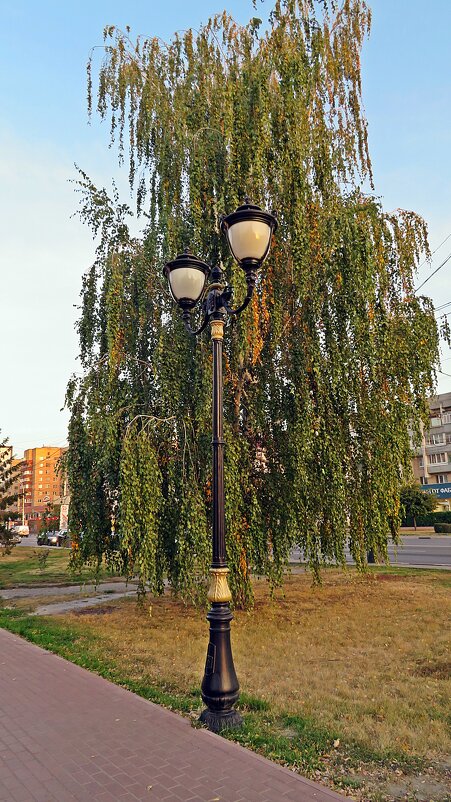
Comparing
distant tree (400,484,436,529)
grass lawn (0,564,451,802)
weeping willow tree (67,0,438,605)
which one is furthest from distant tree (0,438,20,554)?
distant tree (400,484,436,529)

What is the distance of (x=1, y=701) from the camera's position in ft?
19.5

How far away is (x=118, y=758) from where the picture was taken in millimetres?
4262

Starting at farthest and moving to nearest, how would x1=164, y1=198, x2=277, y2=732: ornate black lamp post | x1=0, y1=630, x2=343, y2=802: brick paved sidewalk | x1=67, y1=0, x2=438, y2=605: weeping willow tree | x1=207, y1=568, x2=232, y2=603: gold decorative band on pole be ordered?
x1=67, y1=0, x2=438, y2=605: weeping willow tree < x1=207, y1=568, x2=232, y2=603: gold decorative band on pole < x1=164, y1=198, x2=277, y2=732: ornate black lamp post < x1=0, y1=630, x2=343, y2=802: brick paved sidewalk

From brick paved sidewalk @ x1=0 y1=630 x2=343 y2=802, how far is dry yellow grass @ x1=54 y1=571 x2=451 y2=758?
1048mm

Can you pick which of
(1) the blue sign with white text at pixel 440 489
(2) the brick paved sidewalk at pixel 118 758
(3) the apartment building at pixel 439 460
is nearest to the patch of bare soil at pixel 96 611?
(2) the brick paved sidewalk at pixel 118 758

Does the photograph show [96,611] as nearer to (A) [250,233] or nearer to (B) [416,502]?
(A) [250,233]

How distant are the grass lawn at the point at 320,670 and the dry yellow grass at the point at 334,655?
0.02 meters

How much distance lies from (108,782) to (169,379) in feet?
20.1

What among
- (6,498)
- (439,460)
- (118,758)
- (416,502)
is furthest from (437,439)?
(118,758)

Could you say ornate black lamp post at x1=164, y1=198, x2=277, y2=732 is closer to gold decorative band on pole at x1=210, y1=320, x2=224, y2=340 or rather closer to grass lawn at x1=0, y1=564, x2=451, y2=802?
gold decorative band on pole at x1=210, y1=320, x2=224, y2=340

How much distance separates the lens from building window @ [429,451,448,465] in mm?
65500

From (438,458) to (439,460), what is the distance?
27 centimetres

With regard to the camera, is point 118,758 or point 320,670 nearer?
point 118,758

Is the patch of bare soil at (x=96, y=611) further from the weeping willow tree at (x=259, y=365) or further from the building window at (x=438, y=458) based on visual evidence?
the building window at (x=438, y=458)
